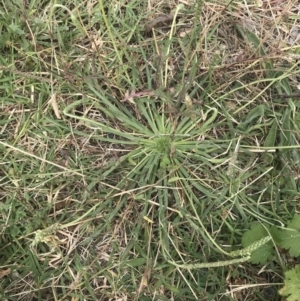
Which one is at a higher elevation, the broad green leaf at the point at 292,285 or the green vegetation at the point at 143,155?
the green vegetation at the point at 143,155

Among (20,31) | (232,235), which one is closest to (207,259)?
(232,235)

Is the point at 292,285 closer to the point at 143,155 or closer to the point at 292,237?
the point at 292,237

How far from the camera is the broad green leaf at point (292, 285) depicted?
147 centimetres

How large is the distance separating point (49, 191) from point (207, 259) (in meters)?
0.59

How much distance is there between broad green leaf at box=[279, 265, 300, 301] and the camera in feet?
4.81

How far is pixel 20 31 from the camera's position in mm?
1621

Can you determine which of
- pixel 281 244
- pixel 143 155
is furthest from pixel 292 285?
pixel 143 155

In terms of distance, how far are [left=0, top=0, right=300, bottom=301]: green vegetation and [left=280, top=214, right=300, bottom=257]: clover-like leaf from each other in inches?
0.4

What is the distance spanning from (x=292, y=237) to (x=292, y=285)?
15 cm

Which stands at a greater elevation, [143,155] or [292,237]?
[143,155]

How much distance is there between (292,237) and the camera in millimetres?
1521

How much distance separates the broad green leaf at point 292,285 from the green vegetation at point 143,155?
0.04 meters

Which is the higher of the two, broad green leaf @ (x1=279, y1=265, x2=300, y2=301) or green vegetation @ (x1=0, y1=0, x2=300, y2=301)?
green vegetation @ (x1=0, y1=0, x2=300, y2=301)

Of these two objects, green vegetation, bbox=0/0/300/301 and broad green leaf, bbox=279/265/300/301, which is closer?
broad green leaf, bbox=279/265/300/301
